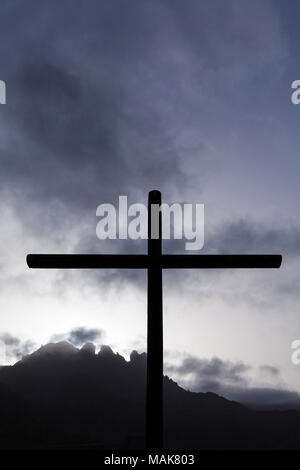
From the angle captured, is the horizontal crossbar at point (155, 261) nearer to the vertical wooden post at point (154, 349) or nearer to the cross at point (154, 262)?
the cross at point (154, 262)

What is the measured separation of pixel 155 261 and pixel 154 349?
127cm

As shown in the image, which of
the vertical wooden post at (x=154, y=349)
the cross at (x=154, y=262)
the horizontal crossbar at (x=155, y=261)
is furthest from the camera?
the horizontal crossbar at (x=155, y=261)

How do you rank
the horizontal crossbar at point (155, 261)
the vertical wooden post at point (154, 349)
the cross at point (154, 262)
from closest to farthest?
1. the vertical wooden post at point (154, 349)
2. the cross at point (154, 262)
3. the horizontal crossbar at point (155, 261)

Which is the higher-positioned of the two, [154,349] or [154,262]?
[154,262]

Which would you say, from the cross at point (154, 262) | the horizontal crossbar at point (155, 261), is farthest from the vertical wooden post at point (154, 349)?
the horizontal crossbar at point (155, 261)

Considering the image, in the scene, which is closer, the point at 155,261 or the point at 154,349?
the point at 154,349

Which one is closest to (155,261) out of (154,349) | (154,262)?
(154,262)

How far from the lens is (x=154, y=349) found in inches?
282

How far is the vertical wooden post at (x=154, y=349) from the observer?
6.80 meters

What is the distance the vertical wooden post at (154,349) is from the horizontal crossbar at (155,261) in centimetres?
13

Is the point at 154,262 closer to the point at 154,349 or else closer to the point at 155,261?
the point at 155,261
